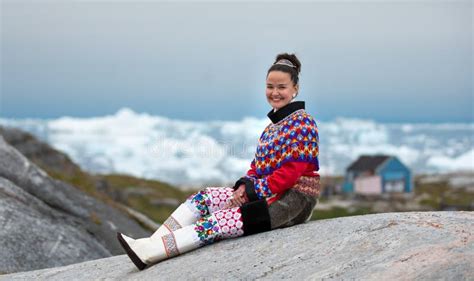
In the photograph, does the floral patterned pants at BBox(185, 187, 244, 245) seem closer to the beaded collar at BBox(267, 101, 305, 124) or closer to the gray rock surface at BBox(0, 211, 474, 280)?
the gray rock surface at BBox(0, 211, 474, 280)

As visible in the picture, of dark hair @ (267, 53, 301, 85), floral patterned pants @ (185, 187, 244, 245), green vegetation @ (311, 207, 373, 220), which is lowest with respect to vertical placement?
green vegetation @ (311, 207, 373, 220)

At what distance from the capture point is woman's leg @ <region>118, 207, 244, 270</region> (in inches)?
411

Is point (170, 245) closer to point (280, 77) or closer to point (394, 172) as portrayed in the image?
point (280, 77)

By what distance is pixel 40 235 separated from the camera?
1559 cm

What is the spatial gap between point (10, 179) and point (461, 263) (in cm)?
1305

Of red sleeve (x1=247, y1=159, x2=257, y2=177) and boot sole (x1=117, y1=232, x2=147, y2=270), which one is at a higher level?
red sleeve (x1=247, y1=159, x2=257, y2=177)

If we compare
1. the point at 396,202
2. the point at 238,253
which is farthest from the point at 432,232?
the point at 396,202

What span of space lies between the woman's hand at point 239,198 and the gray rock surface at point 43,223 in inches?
250

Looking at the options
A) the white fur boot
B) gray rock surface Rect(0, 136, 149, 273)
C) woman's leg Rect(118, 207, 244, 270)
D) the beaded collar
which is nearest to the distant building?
gray rock surface Rect(0, 136, 149, 273)

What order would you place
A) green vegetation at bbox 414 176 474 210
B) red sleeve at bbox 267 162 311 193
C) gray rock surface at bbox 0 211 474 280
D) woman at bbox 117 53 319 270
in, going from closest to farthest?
1. gray rock surface at bbox 0 211 474 280
2. red sleeve at bbox 267 162 311 193
3. woman at bbox 117 53 319 270
4. green vegetation at bbox 414 176 474 210

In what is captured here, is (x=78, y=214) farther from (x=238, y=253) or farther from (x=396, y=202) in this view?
(x=396, y=202)

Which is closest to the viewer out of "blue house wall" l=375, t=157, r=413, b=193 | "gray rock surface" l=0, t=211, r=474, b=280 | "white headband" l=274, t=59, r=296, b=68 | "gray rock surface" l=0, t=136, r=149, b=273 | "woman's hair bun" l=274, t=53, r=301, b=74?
"gray rock surface" l=0, t=211, r=474, b=280

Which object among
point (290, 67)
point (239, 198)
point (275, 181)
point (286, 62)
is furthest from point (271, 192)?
point (286, 62)

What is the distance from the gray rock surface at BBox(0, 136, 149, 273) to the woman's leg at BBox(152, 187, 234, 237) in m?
5.50
